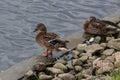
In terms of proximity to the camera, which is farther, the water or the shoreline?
the water

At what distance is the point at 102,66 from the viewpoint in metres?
6.54

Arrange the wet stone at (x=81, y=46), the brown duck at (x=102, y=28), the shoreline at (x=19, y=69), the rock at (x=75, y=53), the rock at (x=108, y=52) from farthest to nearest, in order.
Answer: the brown duck at (x=102, y=28)
the wet stone at (x=81, y=46)
the rock at (x=75, y=53)
the rock at (x=108, y=52)
the shoreline at (x=19, y=69)

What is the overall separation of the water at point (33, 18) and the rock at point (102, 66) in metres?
1.83

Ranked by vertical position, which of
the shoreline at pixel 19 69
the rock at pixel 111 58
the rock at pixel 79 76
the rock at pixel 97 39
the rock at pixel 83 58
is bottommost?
the shoreline at pixel 19 69

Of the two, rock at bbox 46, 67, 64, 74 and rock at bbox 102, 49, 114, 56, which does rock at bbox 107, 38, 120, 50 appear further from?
rock at bbox 46, 67, 64, 74

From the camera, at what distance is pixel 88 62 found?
7148 mm

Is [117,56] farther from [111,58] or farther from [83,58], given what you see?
[83,58]

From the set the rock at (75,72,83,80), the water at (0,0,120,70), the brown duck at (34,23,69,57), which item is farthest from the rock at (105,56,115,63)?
the water at (0,0,120,70)

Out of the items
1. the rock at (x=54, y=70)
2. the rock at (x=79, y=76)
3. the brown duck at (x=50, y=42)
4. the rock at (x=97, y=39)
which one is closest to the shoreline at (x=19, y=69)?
the brown duck at (x=50, y=42)

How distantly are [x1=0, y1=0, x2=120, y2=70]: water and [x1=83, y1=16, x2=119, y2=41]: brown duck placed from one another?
37.1 inches

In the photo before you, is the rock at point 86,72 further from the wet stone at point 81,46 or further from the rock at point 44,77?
the wet stone at point 81,46

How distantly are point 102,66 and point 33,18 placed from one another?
13.2 ft

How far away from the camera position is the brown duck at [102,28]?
8516 millimetres

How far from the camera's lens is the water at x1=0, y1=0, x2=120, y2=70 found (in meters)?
8.64
